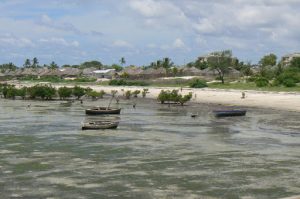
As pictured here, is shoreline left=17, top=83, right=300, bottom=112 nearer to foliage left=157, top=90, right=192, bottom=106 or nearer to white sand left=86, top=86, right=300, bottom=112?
white sand left=86, top=86, right=300, bottom=112

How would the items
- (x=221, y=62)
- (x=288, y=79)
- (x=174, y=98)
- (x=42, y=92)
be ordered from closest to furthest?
(x=174, y=98) → (x=42, y=92) → (x=288, y=79) → (x=221, y=62)

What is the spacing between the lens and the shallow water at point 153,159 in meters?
20.4

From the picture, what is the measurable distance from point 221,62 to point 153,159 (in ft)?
272

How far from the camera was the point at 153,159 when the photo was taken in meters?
27.2

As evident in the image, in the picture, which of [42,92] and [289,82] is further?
[289,82]

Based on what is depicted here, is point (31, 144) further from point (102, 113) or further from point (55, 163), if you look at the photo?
point (102, 113)

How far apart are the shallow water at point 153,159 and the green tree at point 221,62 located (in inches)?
2379

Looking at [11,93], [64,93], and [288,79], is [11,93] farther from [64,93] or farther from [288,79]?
[288,79]

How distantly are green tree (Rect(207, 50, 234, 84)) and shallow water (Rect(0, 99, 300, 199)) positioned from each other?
60.4 meters

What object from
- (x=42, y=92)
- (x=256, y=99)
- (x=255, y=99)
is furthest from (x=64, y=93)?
(x=256, y=99)

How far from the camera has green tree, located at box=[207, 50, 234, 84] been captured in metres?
108

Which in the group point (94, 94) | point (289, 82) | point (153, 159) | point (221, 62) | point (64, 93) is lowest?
point (153, 159)

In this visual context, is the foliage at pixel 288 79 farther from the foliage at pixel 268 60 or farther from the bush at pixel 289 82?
the foliage at pixel 268 60

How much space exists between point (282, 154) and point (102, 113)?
2788 centimetres
